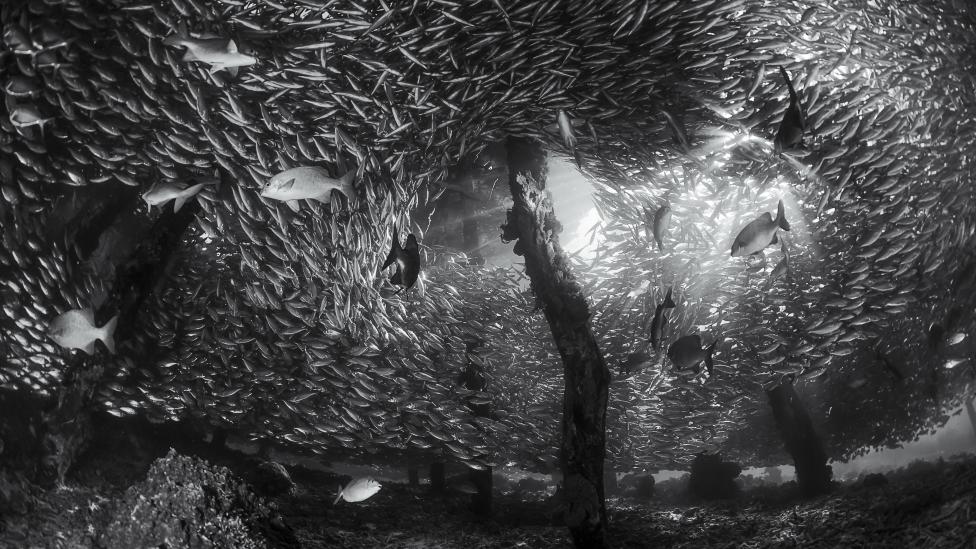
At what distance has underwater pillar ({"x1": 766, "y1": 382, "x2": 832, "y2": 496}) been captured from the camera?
11188 mm

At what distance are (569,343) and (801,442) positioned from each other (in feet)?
30.5

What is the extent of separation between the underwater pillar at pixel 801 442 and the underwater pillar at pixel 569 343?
8267mm

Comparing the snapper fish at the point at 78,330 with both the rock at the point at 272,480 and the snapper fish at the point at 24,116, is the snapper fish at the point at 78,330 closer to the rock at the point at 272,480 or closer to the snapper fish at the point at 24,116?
the snapper fish at the point at 24,116

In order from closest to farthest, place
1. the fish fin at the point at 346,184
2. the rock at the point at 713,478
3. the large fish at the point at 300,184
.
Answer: the large fish at the point at 300,184 < the fish fin at the point at 346,184 < the rock at the point at 713,478

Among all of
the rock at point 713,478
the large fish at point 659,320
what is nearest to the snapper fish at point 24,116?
the large fish at point 659,320

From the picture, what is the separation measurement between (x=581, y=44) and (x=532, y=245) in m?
2.86

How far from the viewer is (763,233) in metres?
4.73

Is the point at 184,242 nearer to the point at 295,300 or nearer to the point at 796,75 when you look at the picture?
the point at 295,300

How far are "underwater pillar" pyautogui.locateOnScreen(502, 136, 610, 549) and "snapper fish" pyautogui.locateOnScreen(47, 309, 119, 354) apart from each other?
5.28 m

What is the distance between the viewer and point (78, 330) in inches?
192

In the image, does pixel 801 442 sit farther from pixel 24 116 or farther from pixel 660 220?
pixel 24 116

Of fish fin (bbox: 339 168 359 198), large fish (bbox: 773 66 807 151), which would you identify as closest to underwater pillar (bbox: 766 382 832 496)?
large fish (bbox: 773 66 807 151)

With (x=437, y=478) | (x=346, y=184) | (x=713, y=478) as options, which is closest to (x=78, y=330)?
(x=346, y=184)

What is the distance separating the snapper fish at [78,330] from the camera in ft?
15.8
